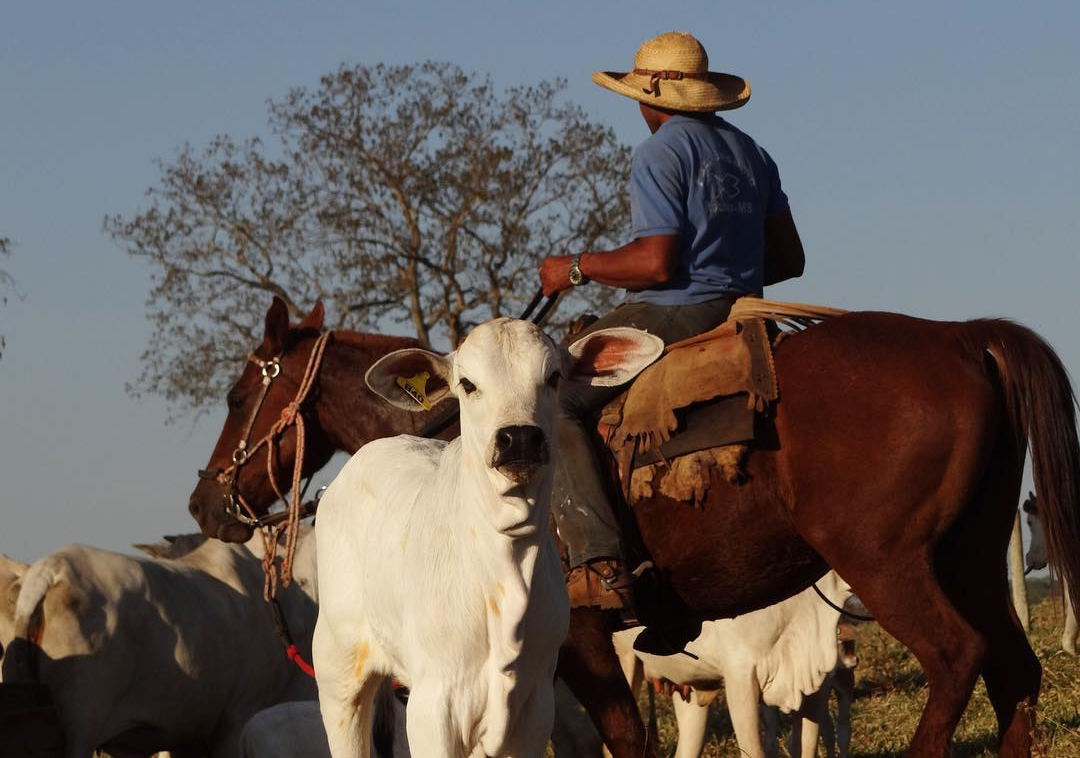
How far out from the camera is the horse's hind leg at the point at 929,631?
6.42 m

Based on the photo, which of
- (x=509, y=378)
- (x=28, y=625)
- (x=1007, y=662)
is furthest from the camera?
(x=28, y=625)

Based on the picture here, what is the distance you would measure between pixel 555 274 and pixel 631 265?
35 cm

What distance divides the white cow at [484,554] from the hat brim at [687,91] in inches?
86.9

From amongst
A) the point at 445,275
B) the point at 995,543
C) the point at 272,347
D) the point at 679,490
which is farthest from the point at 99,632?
the point at 445,275

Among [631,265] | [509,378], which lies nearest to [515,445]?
[509,378]

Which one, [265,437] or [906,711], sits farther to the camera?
[906,711]

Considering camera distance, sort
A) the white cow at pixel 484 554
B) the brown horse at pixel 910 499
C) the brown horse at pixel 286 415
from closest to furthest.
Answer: the white cow at pixel 484 554 → the brown horse at pixel 910 499 → the brown horse at pixel 286 415

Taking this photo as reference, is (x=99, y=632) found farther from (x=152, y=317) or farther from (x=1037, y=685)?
(x=152, y=317)

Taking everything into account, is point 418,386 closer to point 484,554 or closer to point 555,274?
point 484,554

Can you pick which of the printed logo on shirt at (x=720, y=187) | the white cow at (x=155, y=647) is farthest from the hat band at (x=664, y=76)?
the white cow at (x=155, y=647)

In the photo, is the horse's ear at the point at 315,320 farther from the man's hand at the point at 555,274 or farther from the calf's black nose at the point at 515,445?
the calf's black nose at the point at 515,445

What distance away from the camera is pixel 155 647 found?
33.3 ft

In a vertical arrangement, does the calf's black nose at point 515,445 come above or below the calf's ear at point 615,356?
below

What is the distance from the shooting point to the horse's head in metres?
8.21
